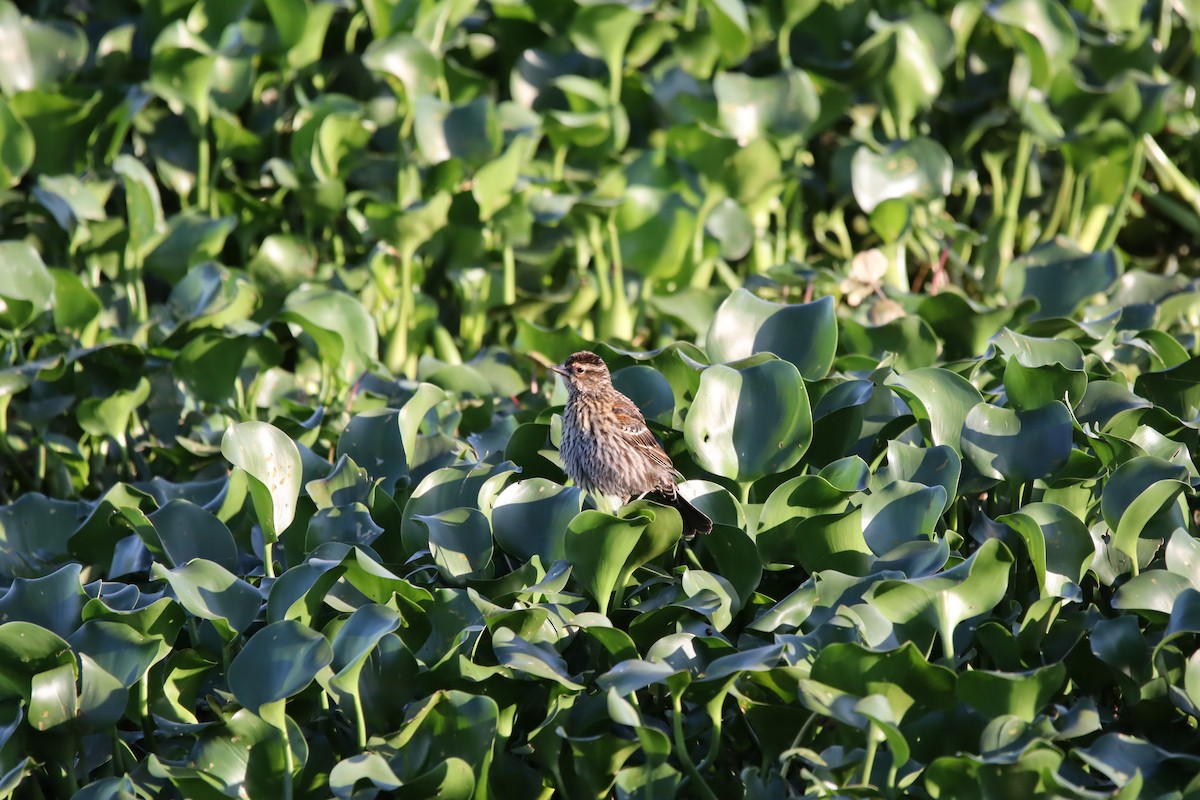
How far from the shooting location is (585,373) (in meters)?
4.75

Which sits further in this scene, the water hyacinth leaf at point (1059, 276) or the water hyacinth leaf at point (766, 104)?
the water hyacinth leaf at point (766, 104)

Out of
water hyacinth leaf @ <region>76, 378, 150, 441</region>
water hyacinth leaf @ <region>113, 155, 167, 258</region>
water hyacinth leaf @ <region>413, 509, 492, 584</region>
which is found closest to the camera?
water hyacinth leaf @ <region>413, 509, 492, 584</region>

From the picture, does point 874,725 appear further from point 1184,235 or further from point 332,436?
point 1184,235

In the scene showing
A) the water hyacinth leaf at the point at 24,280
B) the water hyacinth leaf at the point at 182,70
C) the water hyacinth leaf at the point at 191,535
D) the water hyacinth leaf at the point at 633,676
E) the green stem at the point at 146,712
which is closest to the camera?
the water hyacinth leaf at the point at 633,676

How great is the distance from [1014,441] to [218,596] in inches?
92.7

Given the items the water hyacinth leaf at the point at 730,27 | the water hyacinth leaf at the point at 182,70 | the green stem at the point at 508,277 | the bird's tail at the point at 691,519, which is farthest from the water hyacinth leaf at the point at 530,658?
the water hyacinth leaf at the point at 730,27

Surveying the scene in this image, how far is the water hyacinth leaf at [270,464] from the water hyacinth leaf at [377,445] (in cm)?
32

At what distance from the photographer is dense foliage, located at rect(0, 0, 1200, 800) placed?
3.33 m

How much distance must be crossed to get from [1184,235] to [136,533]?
6276 mm

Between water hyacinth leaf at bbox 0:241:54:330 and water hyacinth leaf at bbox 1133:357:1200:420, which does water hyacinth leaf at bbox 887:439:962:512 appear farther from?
water hyacinth leaf at bbox 0:241:54:330

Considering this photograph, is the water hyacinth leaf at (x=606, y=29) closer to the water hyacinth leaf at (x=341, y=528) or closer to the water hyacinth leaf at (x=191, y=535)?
the water hyacinth leaf at (x=341, y=528)

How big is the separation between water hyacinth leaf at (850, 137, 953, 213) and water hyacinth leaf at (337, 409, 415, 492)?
295cm

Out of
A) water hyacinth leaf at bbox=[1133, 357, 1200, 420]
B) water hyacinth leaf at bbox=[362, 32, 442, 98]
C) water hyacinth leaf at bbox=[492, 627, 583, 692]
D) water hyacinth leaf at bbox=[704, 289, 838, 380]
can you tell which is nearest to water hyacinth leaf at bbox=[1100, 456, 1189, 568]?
water hyacinth leaf at bbox=[1133, 357, 1200, 420]

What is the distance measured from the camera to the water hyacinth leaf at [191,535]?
4.05 meters
